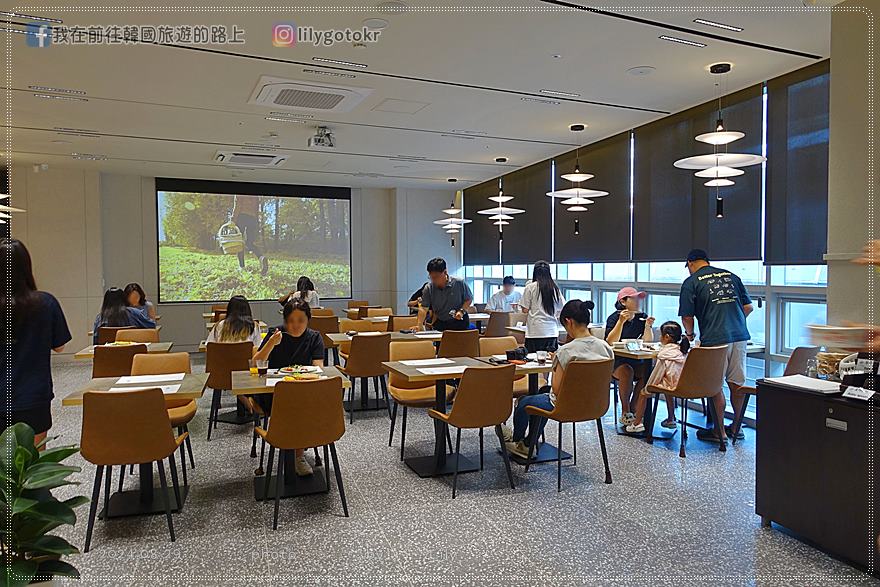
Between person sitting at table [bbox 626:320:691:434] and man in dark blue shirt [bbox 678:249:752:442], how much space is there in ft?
0.51

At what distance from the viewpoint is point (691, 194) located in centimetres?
640

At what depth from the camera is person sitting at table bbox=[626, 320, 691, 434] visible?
4.88 meters

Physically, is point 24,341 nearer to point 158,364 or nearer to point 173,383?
point 173,383

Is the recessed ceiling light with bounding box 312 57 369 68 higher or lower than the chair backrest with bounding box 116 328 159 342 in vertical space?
higher

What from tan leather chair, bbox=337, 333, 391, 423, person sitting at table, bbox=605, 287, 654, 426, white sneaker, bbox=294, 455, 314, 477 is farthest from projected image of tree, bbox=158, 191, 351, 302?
white sneaker, bbox=294, 455, 314, 477

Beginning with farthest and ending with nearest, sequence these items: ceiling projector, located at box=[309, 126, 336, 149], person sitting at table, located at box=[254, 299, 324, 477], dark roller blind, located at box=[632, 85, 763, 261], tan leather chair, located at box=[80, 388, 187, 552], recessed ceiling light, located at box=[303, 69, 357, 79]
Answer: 1. ceiling projector, located at box=[309, 126, 336, 149]
2. dark roller blind, located at box=[632, 85, 763, 261]
3. recessed ceiling light, located at box=[303, 69, 357, 79]
4. person sitting at table, located at box=[254, 299, 324, 477]
5. tan leather chair, located at box=[80, 388, 187, 552]

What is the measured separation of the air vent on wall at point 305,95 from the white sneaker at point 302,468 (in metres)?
3.41

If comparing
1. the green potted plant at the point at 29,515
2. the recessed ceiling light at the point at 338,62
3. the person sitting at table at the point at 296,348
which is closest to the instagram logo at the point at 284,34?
the recessed ceiling light at the point at 338,62

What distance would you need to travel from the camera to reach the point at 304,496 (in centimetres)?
398

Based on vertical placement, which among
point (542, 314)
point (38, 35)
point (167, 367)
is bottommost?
point (167, 367)

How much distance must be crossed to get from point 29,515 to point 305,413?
166 centimetres

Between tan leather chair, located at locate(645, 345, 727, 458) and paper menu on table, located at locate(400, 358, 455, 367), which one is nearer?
paper menu on table, located at locate(400, 358, 455, 367)

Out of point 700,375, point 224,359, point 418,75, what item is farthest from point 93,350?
point 700,375

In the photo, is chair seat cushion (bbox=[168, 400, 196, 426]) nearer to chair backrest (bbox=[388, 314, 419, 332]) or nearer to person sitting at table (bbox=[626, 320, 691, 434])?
chair backrest (bbox=[388, 314, 419, 332])
